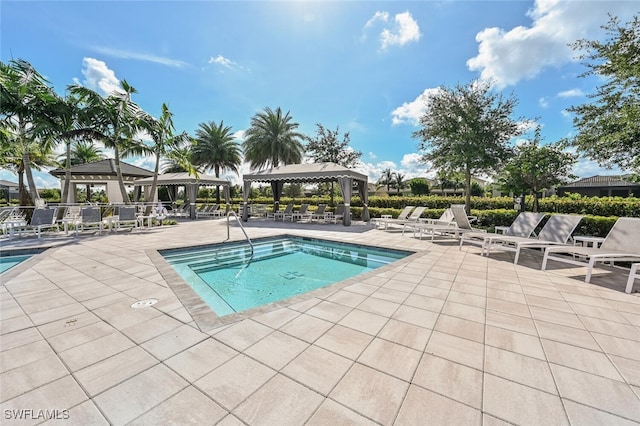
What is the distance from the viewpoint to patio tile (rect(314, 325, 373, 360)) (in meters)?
2.28

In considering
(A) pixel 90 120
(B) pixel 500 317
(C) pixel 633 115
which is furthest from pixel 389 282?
(A) pixel 90 120

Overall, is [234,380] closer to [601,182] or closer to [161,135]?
[161,135]

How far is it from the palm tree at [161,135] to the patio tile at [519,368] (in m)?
16.2

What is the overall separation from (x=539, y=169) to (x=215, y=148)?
22907mm

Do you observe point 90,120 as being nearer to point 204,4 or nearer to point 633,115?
point 204,4

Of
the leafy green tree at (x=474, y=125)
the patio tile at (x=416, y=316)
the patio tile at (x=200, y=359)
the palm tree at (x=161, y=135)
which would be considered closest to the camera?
the patio tile at (x=200, y=359)

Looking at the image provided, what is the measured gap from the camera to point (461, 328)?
270 cm

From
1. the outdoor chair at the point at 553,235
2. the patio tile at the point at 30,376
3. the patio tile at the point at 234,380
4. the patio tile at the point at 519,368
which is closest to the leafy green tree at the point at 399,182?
the outdoor chair at the point at 553,235

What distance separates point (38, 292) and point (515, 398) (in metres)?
5.80

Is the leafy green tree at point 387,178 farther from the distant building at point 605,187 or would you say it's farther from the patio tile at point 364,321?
the patio tile at point 364,321

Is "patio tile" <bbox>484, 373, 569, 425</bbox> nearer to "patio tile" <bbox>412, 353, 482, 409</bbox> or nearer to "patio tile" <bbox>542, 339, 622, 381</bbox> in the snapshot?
"patio tile" <bbox>412, 353, 482, 409</bbox>

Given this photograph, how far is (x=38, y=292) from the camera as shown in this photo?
3.71 m

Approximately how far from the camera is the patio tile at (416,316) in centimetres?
281

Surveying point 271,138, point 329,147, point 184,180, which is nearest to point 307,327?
point 184,180
